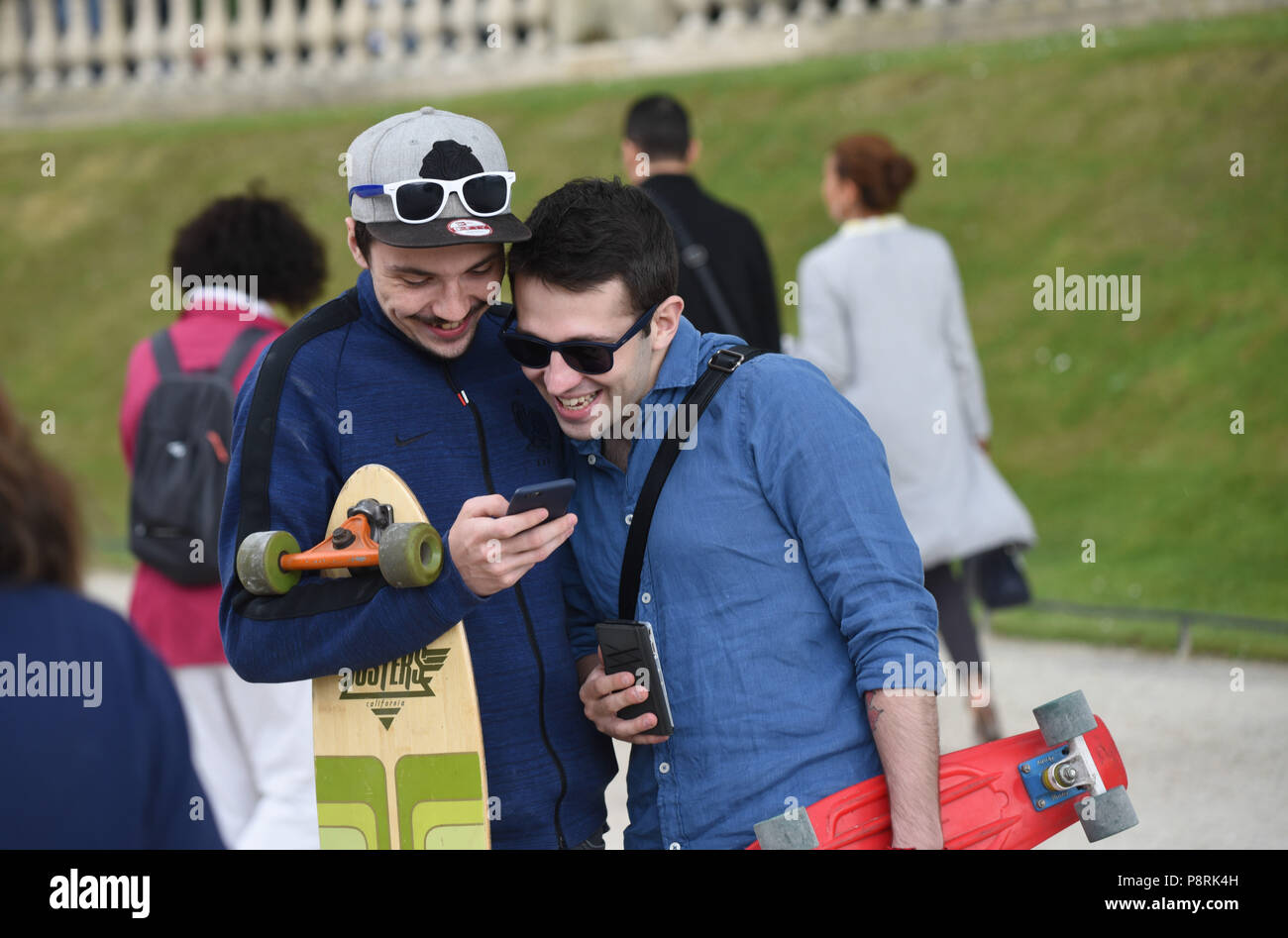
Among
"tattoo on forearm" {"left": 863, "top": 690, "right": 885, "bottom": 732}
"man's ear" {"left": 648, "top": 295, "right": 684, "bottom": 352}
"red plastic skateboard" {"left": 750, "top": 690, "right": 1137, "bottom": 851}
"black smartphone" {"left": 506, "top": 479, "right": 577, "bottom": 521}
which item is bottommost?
"red plastic skateboard" {"left": 750, "top": 690, "right": 1137, "bottom": 851}

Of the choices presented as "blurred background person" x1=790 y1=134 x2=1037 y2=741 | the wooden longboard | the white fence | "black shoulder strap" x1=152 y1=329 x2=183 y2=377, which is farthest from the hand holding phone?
the white fence

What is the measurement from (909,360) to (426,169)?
12.7 feet

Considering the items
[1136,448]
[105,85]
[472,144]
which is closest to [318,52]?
[105,85]

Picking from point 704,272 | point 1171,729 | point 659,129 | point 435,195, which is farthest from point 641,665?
point 1171,729

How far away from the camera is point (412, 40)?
26.4 meters

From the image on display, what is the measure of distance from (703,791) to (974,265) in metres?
11.6

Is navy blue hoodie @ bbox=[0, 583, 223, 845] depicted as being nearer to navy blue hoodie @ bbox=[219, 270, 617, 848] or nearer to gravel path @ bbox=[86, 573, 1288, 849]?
navy blue hoodie @ bbox=[219, 270, 617, 848]

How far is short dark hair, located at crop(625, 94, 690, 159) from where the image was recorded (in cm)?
577

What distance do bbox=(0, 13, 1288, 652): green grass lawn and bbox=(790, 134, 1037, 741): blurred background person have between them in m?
3.14

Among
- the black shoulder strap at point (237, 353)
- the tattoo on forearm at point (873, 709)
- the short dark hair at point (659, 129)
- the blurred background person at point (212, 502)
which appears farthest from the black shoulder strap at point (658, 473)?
the short dark hair at point (659, 129)

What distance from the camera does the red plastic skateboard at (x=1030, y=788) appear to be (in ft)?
8.51

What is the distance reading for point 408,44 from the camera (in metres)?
26.5

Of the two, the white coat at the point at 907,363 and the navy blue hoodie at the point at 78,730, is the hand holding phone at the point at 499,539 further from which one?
the white coat at the point at 907,363
